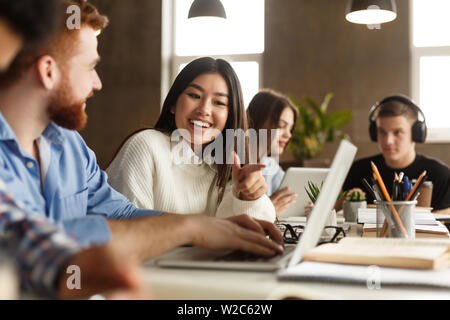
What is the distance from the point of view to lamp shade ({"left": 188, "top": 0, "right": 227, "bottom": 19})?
3.65 metres

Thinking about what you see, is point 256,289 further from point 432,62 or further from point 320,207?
point 432,62

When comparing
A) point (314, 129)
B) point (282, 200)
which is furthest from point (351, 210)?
point (314, 129)

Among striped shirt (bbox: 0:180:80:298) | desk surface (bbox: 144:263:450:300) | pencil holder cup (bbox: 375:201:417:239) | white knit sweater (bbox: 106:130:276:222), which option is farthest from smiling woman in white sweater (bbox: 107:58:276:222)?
striped shirt (bbox: 0:180:80:298)

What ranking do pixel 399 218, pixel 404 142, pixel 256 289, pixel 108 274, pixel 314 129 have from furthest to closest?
pixel 314 129 → pixel 404 142 → pixel 399 218 → pixel 256 289 → pixel 108 274

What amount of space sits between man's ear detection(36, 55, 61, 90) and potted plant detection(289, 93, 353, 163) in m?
4.42

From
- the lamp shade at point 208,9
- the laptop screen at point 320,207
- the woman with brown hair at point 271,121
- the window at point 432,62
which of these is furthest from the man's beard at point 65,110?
the window at point 432,62

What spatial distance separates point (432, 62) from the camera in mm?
5664

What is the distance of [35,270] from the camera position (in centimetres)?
39

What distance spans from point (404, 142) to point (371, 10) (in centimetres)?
92

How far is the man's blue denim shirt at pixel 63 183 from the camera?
87 centimetres

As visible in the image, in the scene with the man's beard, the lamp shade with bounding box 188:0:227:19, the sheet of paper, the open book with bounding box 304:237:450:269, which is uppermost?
the lamp shade with bounding box 188:0:227:19

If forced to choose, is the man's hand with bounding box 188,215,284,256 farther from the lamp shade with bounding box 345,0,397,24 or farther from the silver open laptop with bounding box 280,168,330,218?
the lamp shade with bounding box 345,0,397,24
